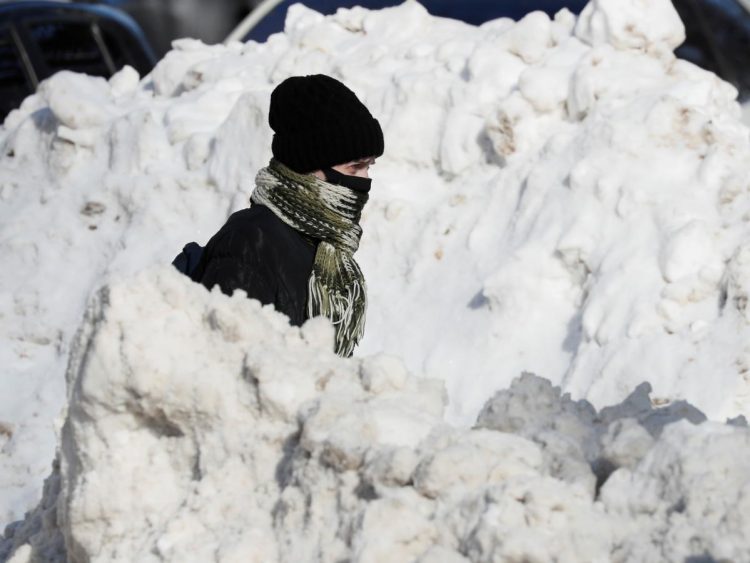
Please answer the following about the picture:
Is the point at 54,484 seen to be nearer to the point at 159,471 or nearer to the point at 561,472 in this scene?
the point at 159,471

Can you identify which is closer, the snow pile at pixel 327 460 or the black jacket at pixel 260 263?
the snow pile at pixel 327 460

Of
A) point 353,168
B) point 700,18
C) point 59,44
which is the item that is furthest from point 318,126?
point 59,44

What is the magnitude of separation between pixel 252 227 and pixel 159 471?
0.60 metres

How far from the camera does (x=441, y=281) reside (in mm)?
5574

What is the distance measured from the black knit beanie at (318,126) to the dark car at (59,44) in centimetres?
588

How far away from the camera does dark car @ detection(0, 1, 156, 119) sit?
28.7ft

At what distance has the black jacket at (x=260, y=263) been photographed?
111 inches

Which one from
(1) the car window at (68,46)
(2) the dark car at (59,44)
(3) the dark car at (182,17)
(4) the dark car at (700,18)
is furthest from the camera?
(3) the dark car at (182,17)

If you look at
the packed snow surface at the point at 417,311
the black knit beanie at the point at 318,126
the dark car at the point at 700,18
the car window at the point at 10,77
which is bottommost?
the car window at the point at 10,77

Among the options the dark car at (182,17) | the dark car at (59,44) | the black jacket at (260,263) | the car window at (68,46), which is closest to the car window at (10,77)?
the dark car at (59,44)

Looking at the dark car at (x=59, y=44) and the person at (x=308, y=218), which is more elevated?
the person at (x=308, y=218)

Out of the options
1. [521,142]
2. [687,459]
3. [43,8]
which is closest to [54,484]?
[687,459]

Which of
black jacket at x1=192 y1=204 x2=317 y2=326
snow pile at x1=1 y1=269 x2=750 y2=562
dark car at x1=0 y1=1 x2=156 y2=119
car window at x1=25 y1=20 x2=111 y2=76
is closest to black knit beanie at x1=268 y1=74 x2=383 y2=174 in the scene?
black jacket at x1=192 y1=204 x2=317 y2=326

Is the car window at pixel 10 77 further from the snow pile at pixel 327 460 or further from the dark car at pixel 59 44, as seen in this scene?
the snow pile at pixel 327 460
